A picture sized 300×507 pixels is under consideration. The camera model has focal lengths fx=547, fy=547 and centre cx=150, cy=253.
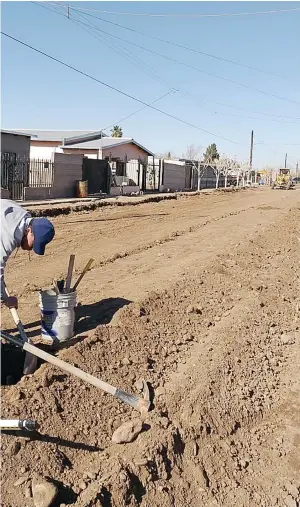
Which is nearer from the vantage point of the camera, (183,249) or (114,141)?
(183,249)

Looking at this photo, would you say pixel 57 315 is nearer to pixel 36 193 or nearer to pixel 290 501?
pixel 290 501

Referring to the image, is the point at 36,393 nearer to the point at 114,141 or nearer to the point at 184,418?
the point at 184,418

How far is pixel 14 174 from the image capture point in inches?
888

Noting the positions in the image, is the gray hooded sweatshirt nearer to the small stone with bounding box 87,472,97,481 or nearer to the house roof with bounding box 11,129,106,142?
the small stone with bounding box 87,472,97,481

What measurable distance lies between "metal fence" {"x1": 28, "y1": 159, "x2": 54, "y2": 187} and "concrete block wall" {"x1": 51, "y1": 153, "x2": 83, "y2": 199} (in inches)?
11.5

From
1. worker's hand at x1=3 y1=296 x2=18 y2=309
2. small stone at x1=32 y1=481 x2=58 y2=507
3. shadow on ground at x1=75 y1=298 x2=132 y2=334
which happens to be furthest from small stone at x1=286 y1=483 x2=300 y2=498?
worker's hand at x1=3 y1=296 x2=18 y2=309

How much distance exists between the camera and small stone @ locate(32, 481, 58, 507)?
11.0 feet

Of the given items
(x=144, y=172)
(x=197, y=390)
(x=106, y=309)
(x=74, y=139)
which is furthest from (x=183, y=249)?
(x=74, y=139)

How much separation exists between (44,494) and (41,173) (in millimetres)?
22223

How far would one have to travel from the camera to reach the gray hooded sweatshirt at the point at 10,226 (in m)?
4.29

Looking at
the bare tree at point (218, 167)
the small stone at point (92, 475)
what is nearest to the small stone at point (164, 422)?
the small stone at point (92, 475)

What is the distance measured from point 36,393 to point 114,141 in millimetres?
35945

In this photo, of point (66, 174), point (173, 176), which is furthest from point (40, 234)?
point (173, 176)

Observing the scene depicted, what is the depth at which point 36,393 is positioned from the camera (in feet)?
14.1
